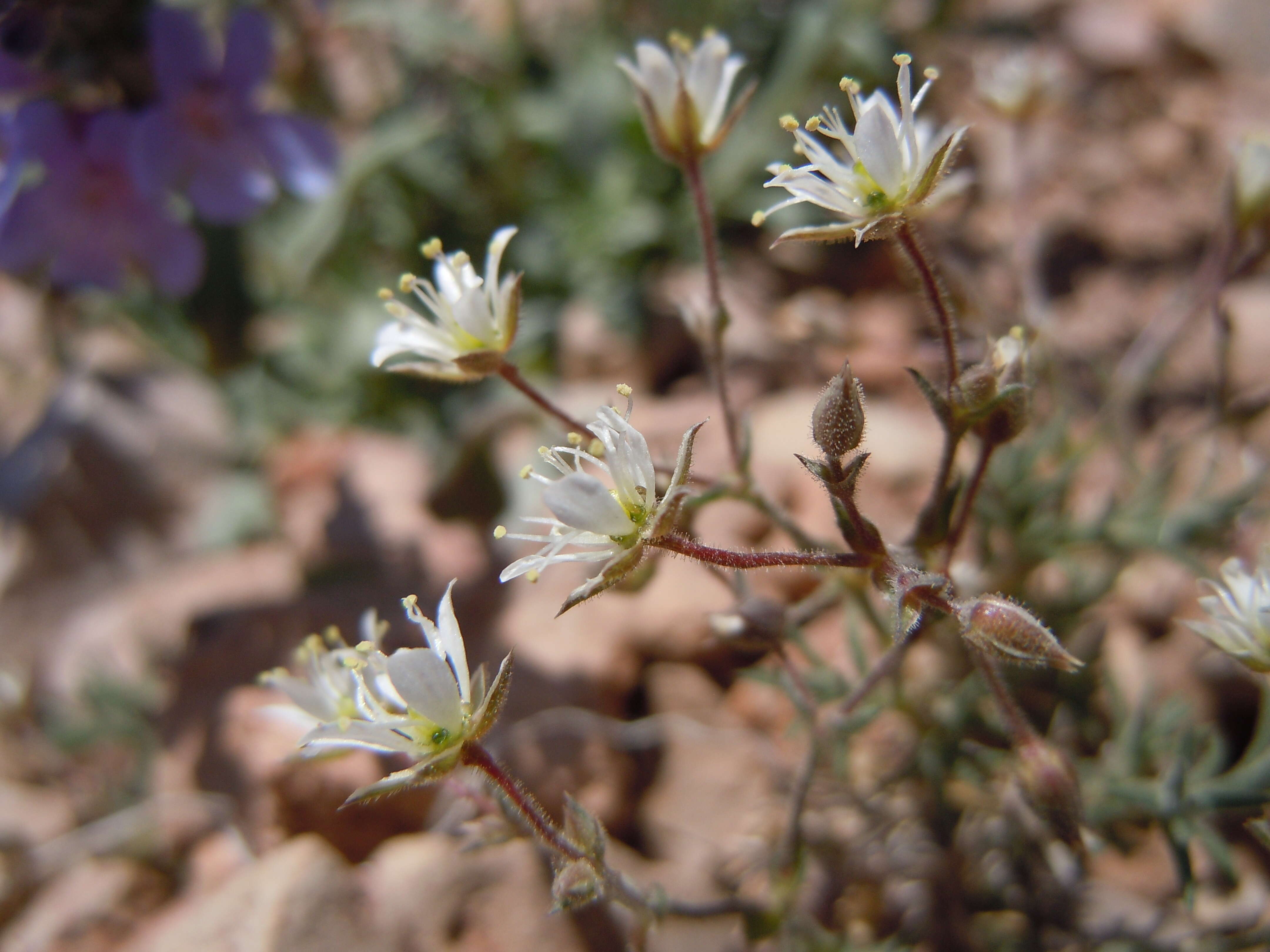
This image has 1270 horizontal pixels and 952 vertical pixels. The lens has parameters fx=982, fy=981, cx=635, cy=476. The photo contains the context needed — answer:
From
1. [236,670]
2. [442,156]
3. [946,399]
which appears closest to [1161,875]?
[946,399]

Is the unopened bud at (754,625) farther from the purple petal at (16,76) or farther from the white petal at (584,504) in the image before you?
the purple petal at (16,76)

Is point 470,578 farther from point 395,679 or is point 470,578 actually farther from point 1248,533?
point 1248,533

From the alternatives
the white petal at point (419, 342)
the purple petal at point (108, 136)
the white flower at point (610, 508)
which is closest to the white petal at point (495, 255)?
the white petal at point (419, 342)

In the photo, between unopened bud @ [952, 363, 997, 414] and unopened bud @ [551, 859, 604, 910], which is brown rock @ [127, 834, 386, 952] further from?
unopened bud @ [952, 363, 997, 414]

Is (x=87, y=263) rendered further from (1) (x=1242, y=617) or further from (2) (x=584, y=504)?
(1) (x=1242, y=617)

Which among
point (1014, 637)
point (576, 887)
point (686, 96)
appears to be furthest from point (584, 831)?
point (686, 96)

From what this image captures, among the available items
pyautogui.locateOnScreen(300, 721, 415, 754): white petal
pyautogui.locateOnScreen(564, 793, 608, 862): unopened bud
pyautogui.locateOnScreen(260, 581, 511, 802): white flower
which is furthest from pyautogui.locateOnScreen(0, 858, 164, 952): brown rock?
pyautogui.locateOnScreen(564, 793, 608, 862): unopened bud
